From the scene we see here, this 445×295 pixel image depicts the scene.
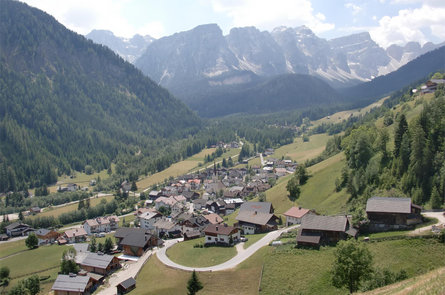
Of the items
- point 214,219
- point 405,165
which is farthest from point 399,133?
point 214,219

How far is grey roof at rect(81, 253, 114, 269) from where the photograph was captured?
83.3 metres

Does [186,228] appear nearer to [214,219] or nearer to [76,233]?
[214,219]

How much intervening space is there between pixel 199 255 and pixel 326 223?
90.8 ft

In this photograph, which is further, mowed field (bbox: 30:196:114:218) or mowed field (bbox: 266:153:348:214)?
mowed field (bbox: 30:196:114:218)

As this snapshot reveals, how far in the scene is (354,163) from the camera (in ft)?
320

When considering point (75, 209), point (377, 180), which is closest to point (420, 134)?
point (377, 180)

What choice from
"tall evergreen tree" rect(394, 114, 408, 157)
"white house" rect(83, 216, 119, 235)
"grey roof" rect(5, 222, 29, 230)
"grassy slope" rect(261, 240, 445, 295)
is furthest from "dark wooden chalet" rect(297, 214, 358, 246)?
"grey roof" rect(5, 222, 29, 230)

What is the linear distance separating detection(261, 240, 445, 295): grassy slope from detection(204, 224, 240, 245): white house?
18869 mm

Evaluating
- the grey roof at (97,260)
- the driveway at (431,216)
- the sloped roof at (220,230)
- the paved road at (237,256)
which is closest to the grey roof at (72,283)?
the grey roof at (97,260)

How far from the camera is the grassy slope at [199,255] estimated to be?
237 ft

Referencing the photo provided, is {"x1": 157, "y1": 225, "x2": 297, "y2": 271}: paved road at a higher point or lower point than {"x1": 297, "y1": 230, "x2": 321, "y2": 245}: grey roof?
lower

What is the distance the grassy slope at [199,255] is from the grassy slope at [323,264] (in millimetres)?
13164

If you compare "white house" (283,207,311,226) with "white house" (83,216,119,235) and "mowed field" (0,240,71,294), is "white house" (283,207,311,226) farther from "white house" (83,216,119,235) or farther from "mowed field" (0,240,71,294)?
"white house" (83,216,119,235)

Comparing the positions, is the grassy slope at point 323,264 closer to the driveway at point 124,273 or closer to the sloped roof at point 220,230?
the sloped roof at point 220,230
